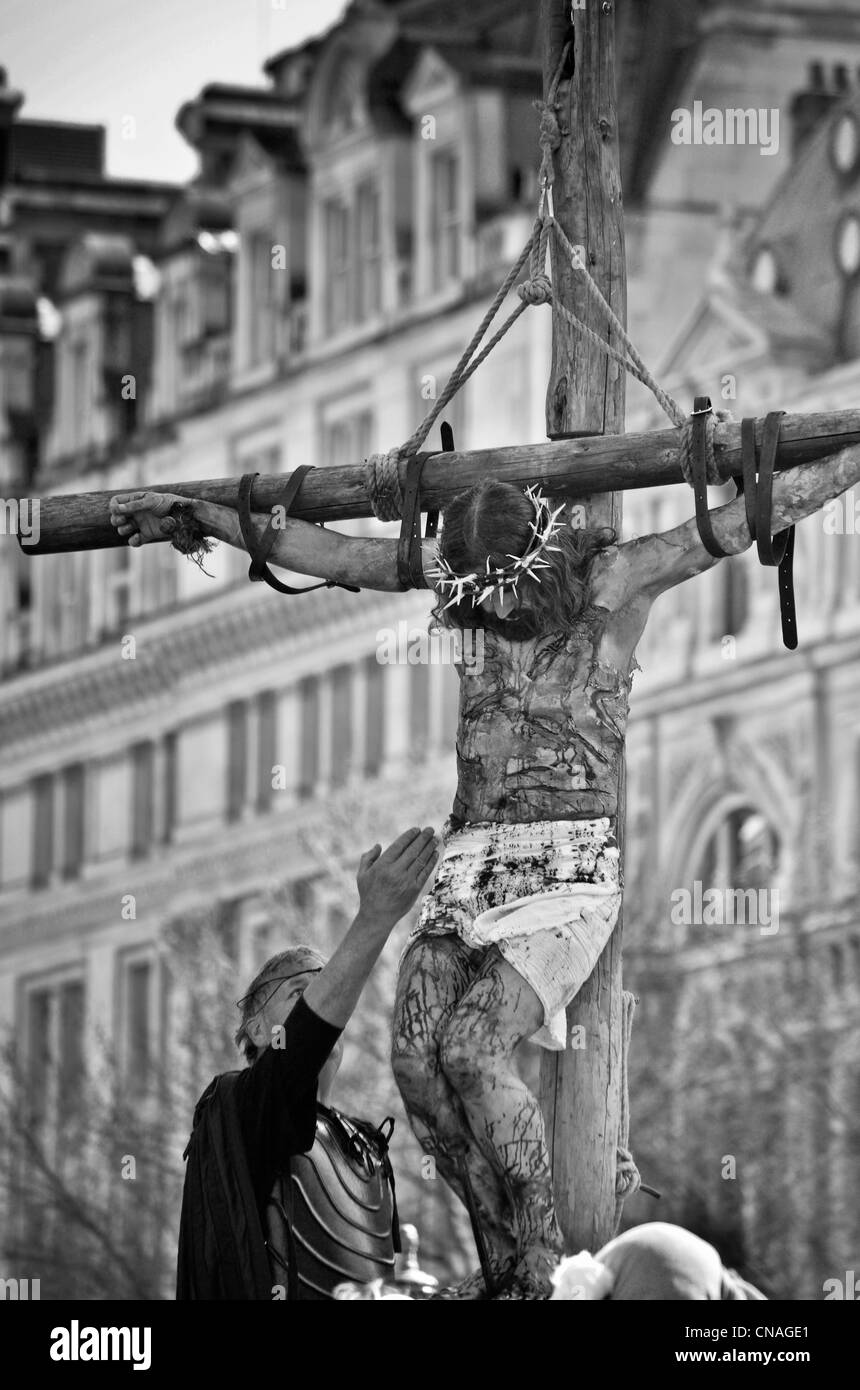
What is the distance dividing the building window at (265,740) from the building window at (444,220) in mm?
7607

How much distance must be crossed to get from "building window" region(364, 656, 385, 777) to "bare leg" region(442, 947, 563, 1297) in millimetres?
47013

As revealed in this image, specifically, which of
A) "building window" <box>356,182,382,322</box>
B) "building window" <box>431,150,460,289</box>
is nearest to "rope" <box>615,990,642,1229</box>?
"building window" <box>431,150,460,289</box>

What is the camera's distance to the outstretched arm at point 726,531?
15352 millimetres

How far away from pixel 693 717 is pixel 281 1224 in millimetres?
41603

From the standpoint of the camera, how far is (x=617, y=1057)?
15.9m

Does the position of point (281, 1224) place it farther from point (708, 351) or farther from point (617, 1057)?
point (708, 351)

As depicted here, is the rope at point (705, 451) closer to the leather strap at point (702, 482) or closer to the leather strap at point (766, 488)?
the leather strap at point (702, 482)

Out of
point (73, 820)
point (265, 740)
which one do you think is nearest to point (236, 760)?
point (265, 740)

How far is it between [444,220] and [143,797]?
1174 centimetres

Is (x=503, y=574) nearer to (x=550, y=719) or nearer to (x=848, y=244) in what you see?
(x=550, y=719)

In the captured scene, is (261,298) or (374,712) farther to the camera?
(261,298)

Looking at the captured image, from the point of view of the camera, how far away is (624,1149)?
627 inches

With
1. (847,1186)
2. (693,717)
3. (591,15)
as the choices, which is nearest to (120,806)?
(693,717)

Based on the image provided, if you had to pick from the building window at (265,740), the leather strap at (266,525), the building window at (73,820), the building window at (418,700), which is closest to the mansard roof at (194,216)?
the building window at (265,740)
